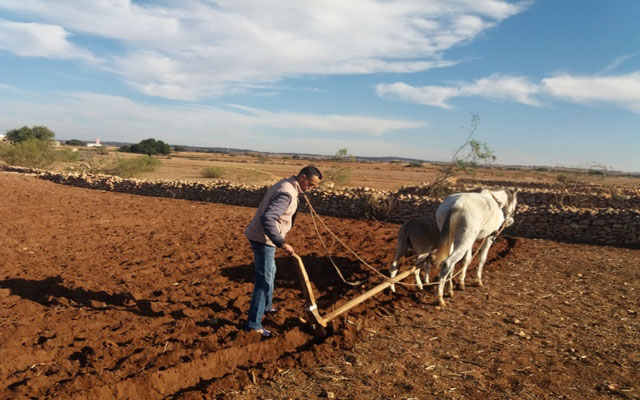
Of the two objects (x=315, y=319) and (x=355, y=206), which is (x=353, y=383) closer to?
(x=315, y=319)

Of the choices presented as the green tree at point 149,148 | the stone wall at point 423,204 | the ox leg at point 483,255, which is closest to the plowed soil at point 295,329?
the ox leg at point 483,255

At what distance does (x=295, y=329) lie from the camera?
4.75m

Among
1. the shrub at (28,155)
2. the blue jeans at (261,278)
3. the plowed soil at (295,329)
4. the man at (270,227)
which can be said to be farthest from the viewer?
the shrub at (28,155)

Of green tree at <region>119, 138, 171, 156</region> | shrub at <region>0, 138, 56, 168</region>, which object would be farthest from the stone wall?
green tree at <region>119, 138, 171, 156</region>

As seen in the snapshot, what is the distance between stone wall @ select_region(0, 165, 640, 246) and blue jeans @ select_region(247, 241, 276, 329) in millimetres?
9189

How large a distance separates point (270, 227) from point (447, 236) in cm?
296

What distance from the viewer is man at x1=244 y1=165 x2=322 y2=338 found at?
416 cm

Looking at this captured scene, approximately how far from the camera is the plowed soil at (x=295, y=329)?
3.68 metres

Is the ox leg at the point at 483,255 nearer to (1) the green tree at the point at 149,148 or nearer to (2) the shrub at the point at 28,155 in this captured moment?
(2) the shrub at the point at 28,155

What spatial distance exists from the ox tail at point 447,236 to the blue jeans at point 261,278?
2.61 metres

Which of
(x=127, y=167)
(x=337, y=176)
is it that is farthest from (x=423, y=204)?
(x=127, y=167)

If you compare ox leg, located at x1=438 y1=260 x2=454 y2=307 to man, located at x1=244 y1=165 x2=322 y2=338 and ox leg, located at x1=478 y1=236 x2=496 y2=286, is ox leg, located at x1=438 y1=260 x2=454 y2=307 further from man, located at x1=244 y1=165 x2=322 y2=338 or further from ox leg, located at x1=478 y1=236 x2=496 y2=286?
man, located at x1=244 y1=165 x2=322 y2=338

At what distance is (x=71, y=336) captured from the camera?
4.57 meters

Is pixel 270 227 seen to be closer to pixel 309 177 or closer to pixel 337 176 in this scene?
pixel 309 177
